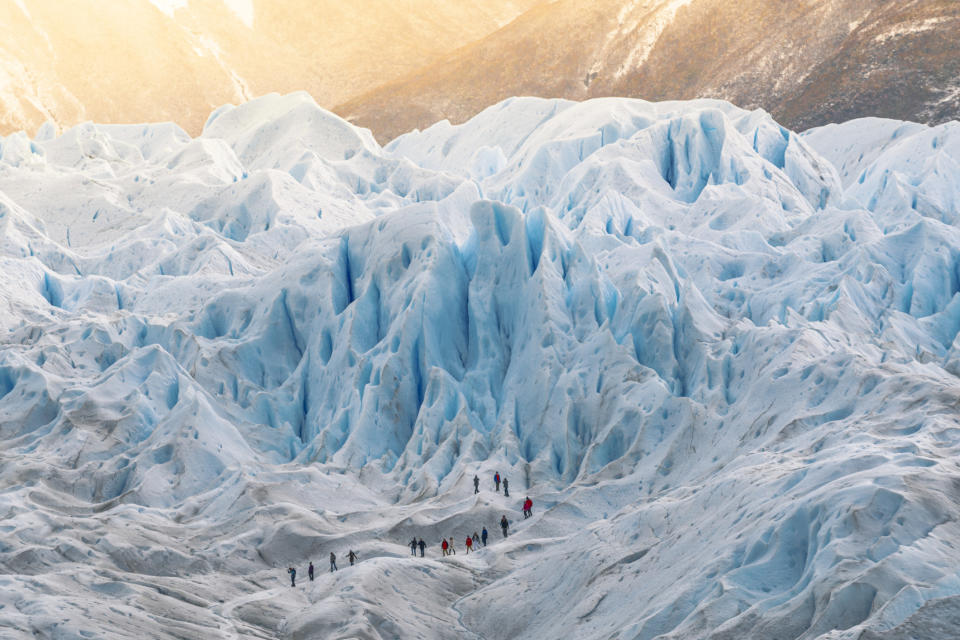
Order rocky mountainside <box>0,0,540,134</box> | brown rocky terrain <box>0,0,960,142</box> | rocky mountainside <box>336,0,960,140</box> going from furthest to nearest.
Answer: rocky mountainside <box>0,0,540,134</box> → brown rocky terrain <box>0,0,960,142</box> → rocky mountainside <box>336,0,960,140</box>

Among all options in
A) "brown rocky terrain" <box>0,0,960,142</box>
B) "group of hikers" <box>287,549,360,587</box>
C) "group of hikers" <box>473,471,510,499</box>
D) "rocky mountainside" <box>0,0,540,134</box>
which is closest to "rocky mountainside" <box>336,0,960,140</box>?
"brown rocky terrain" <box>0,0,960,142</box>

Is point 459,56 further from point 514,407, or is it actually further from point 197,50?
point 514,407

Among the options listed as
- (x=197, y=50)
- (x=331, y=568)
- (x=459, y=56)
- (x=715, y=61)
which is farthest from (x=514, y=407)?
(x=197, y=50)

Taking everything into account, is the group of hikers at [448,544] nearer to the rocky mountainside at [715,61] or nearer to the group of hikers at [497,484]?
the group of hikers at [497,484]

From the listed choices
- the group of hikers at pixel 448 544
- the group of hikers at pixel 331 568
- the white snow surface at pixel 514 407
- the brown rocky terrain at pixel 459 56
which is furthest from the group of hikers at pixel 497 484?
the brown rocky terrain at pixel 459 56

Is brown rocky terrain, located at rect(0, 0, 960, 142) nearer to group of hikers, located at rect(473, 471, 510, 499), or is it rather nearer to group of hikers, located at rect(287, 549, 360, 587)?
group of hikers, located at rect(473, 471, 510, 499)

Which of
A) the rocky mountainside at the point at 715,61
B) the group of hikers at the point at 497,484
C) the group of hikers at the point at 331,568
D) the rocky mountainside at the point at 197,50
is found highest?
the rocky mountainside at the point at 197,50
